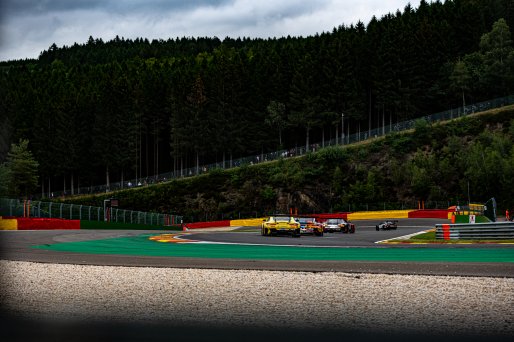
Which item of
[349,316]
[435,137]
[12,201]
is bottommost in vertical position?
[349,316]

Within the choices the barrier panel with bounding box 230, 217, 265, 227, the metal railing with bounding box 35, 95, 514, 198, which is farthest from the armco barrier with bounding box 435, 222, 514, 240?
the metal railing with bounding box 35, 95, 514, 198

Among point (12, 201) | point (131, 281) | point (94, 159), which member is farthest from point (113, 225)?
point (94, 159)

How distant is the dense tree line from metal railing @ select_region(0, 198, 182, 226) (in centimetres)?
4794

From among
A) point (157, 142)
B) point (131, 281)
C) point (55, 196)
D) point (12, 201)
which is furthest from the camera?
point (157, 142)

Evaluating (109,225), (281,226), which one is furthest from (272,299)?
(109,225)

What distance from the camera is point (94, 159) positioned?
99.8 meters

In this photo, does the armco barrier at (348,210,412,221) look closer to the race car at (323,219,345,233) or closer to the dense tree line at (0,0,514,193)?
the race car at (323,219,345,233)

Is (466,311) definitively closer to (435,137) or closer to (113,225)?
(113,225)

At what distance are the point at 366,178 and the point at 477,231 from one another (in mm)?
46992

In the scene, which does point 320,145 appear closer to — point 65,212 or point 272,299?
point 65,212

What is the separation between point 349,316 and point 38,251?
13525 mm

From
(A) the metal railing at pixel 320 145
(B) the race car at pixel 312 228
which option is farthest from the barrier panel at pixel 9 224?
(A) the metal railing at pixel 320 145

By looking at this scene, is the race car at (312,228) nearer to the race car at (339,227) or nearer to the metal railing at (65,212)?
the race car at (339,227)

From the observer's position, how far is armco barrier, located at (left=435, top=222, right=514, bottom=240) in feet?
78.2
